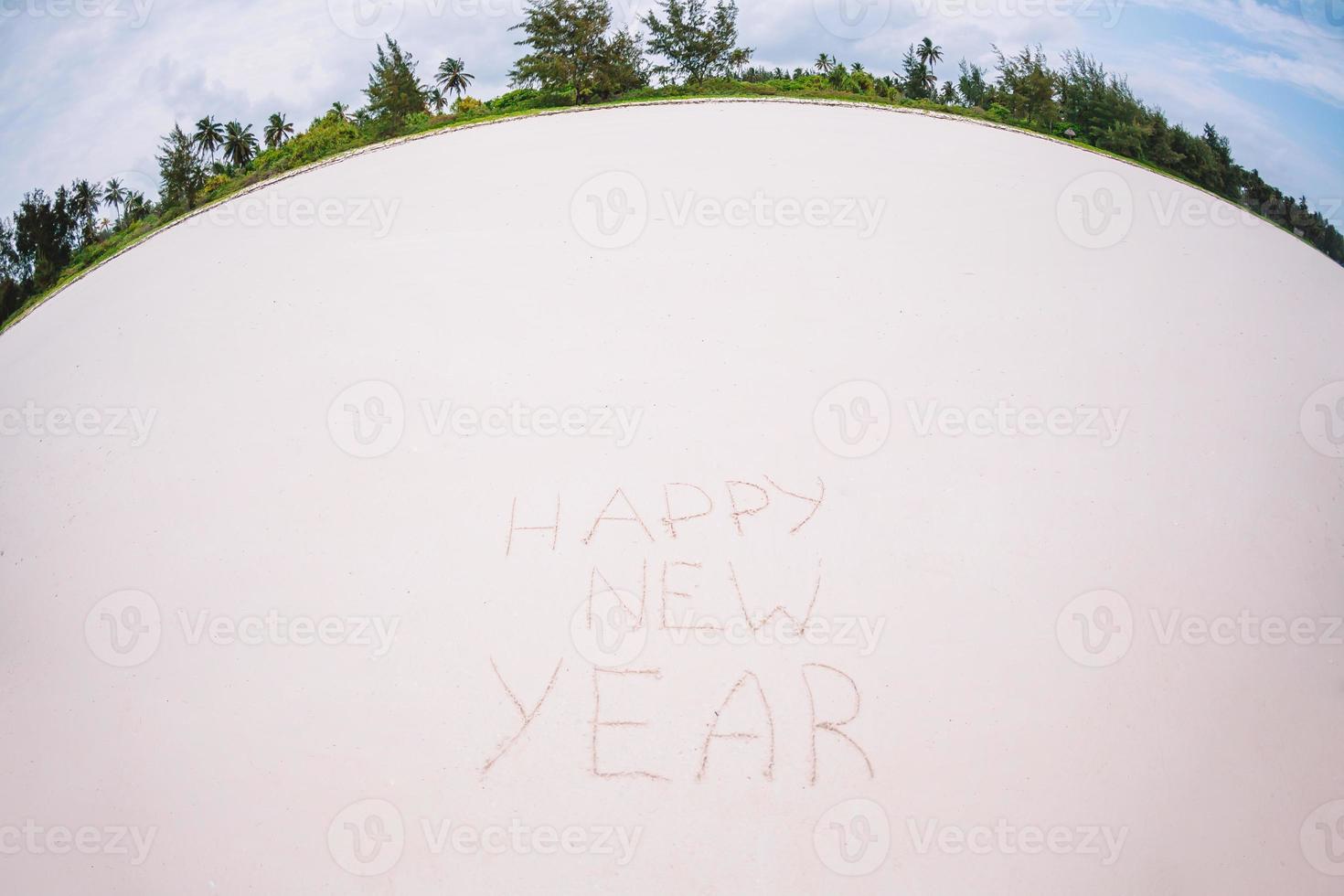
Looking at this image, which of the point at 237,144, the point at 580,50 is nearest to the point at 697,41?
the point at 580,50

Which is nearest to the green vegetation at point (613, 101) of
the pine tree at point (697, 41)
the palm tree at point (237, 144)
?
the pine tree at point (697, 41)

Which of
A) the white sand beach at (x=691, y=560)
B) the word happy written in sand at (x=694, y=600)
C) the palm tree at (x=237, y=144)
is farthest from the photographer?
the palm tree at (x=237, y=144)

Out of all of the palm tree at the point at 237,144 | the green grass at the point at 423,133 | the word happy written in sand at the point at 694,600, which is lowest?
the word happy written in sand at the point at 694,600

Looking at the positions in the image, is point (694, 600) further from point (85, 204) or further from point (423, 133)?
point (85, 204)

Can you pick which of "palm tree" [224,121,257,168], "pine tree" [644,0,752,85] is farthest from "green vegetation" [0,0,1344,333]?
"palm tree" [224,121,257,168]

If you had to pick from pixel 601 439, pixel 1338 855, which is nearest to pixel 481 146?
pixel 601 439

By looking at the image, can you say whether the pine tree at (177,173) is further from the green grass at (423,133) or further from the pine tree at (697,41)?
the pine tree at (697,41)
